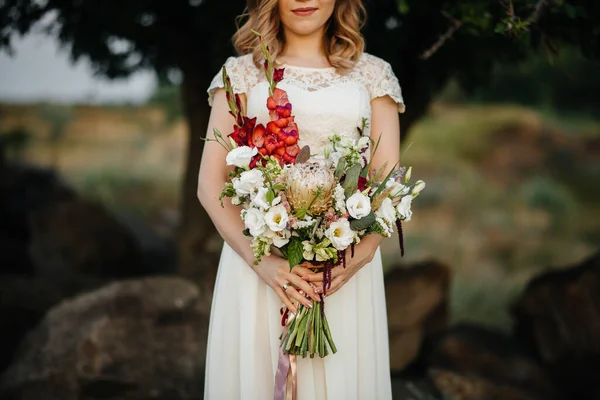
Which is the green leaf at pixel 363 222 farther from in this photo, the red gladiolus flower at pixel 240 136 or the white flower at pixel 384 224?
the red gladiolus flower at pixel 240 136

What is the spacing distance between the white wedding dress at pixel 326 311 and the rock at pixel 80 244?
16.6 ft

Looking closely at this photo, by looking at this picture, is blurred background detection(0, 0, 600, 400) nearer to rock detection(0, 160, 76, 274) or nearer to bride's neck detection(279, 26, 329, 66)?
rock detection(0, 160, 76, 274)

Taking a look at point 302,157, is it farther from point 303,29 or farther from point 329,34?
point 329,34

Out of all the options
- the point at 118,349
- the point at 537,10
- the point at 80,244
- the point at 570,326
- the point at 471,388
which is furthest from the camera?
the point at 80,244

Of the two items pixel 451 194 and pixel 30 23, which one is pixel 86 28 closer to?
pixel 30 23

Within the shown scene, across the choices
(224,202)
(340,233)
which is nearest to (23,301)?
(224,202)

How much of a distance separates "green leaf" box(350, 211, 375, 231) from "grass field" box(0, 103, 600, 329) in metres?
7.17

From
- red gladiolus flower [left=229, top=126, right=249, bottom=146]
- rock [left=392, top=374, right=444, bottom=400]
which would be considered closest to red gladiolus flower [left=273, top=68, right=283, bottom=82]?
red gladiolus flower [left=229, top=126, right=249, bottom=146]

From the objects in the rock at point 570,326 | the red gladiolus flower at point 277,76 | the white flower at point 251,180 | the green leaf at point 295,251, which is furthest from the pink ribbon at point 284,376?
the rock at point 570,326

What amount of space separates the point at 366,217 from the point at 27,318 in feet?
14.1

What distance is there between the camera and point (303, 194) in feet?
7.99

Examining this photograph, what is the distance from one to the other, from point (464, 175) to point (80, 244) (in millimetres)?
7658

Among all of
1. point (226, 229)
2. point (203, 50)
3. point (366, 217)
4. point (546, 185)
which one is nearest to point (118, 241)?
point (203, 50)

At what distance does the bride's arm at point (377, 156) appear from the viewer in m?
2.83
